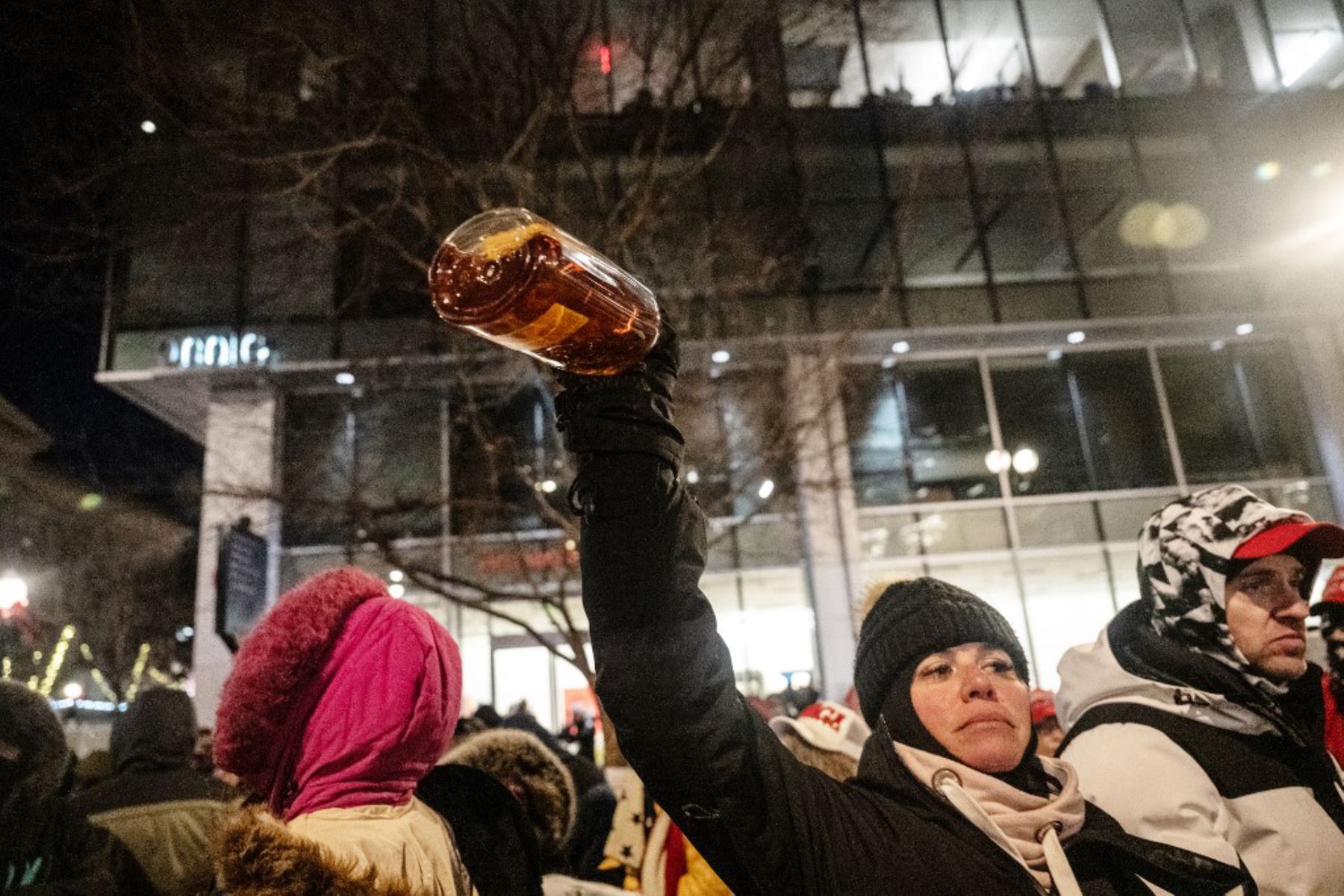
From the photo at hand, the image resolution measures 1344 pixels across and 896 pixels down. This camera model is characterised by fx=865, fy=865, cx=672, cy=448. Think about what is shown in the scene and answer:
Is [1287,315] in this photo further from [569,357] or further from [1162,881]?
[569,357]

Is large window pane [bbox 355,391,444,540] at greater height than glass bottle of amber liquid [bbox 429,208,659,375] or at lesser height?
greater

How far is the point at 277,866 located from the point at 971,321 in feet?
50.5

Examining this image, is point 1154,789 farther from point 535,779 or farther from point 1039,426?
point 1039,426

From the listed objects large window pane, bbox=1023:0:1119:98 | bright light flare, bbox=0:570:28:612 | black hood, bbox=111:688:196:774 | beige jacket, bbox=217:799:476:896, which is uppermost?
large window pane, bbox=1023:0:1119:98

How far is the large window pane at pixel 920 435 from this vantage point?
49.6 feet

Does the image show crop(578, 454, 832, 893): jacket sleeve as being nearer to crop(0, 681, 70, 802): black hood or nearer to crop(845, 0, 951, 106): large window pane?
crop(0, 681, 70, 802): black hood

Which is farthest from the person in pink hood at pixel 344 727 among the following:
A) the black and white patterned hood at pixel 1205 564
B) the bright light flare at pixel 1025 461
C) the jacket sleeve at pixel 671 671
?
the bright light flare at pixel 1025 461

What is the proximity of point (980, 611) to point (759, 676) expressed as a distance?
12.9 metres

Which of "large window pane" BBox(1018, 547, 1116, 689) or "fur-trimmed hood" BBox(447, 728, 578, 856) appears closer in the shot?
"fur-trimmed hood" BBox(447, 728, 578, 856)

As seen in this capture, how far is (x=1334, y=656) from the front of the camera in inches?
130

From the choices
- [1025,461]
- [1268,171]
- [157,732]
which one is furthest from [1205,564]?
[1268,171]

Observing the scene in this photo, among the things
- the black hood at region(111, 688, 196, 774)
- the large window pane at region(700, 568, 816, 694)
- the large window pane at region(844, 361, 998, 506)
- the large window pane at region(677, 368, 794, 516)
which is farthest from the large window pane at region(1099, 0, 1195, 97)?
the black hood at region(111, 688, 196, 774)

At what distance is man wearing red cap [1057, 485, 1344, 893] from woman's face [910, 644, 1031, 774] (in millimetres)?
543

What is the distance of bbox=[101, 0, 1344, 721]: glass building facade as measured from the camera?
14250 millimetres
